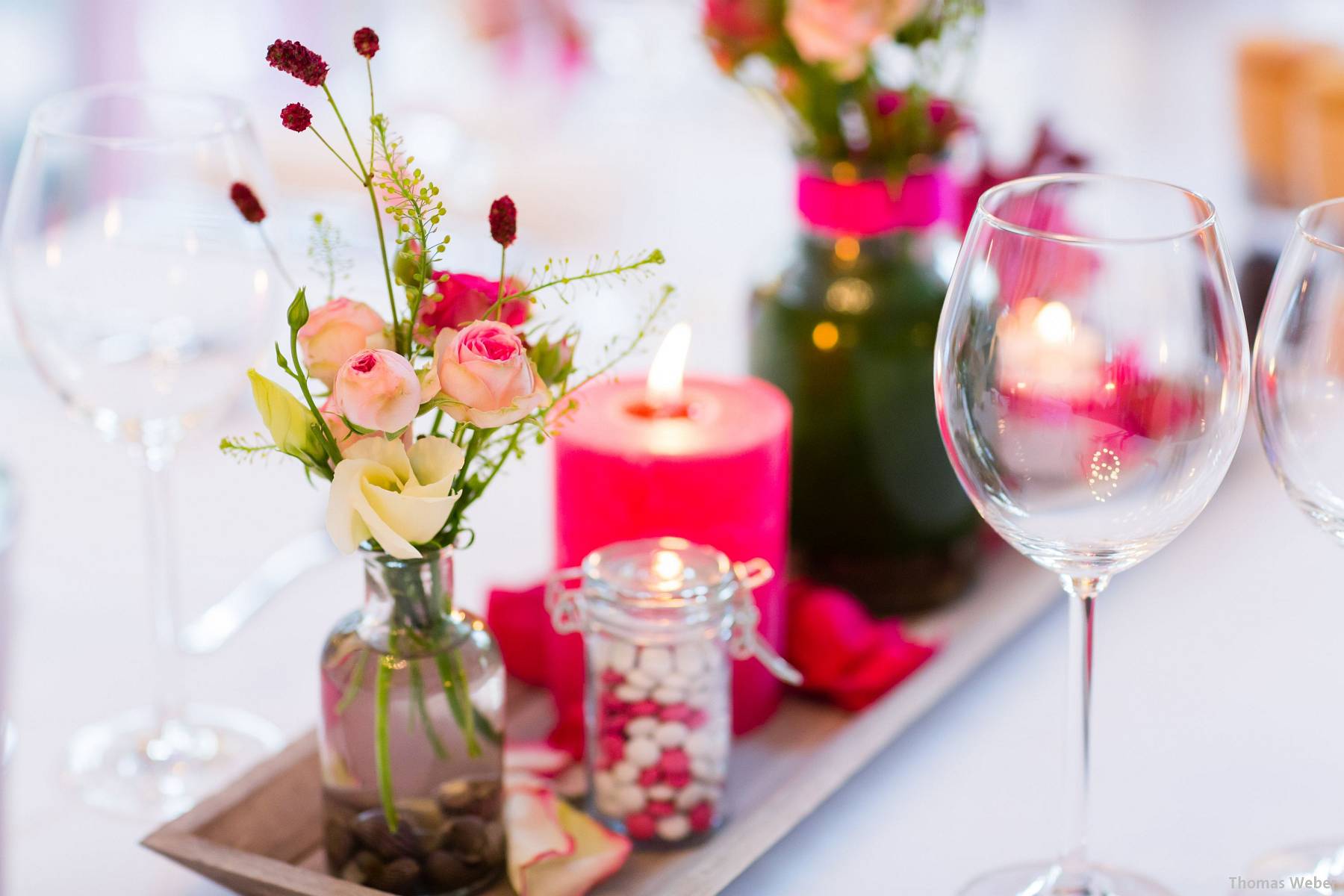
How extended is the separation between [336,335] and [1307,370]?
0.38m

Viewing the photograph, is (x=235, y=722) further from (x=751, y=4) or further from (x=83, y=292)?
(x=751, y=4)

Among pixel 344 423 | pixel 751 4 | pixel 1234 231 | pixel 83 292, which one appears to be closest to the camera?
pixel 344 423

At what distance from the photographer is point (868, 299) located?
0.91 meters

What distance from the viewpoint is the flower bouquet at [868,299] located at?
896mm

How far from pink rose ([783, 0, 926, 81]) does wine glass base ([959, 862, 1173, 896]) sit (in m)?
0.44

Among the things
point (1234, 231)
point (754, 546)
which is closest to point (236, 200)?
point (754, 546)

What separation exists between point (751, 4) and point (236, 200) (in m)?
0.39

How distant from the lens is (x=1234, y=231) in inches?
68.8

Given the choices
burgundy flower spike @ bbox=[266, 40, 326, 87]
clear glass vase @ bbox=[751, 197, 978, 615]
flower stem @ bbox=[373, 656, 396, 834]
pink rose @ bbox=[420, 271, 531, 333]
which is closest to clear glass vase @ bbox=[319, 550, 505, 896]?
flower stem @ bbox=[373, 656, 396, 834]

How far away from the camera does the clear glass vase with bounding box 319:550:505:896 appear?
2.10 ft

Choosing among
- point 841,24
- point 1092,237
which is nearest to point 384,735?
point 1092,237

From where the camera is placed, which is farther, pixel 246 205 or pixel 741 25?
pixel 741 25

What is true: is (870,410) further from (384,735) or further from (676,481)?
(384,735)

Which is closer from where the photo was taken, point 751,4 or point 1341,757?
point 1341,757
